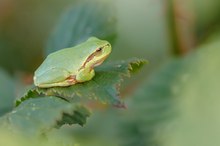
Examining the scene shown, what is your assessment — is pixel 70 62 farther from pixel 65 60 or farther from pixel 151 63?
pixel 151 63

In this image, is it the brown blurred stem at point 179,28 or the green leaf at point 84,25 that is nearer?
the green leaf at point 84,25

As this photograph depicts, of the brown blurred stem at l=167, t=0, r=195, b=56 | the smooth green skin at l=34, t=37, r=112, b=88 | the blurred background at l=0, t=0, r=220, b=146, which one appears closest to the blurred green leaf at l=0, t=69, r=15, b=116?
the blurred background at l=0, t=0, r=220, b=146

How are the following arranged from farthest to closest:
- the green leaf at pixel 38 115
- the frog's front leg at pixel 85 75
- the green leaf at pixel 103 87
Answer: the frog's front leg at pixel 85 75
the green leaf at pixel 103 87
the green leaf at pixel 38 115

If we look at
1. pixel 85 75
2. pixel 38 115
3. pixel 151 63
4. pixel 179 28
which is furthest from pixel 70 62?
pixel 151 63

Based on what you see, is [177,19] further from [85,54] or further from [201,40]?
[85,54]

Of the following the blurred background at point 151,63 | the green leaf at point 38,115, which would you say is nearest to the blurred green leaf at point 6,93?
the blurred background at point 151,63

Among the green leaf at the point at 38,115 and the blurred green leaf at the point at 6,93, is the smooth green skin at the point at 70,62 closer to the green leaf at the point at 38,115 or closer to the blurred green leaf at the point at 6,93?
the blurred green leaf at the point at 6,93

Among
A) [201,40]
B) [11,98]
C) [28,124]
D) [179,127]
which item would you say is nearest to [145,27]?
[201,40]
